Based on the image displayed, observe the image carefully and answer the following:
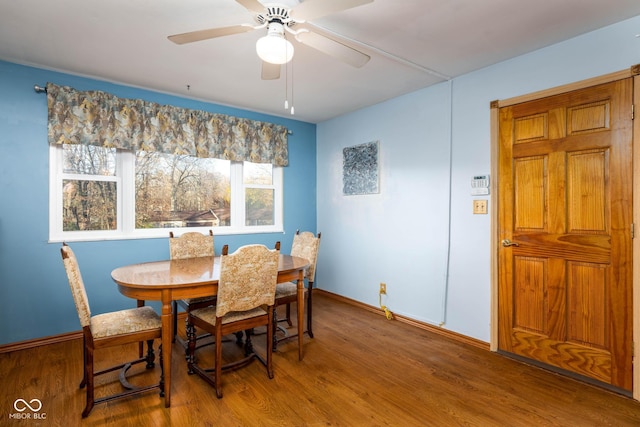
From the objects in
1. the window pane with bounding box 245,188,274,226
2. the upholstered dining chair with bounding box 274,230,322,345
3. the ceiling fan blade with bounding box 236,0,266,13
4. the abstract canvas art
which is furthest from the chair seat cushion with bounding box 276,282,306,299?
the ceiling fan blade with bounding box 236,0,266,13

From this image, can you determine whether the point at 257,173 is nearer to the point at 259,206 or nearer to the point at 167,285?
the point at 259,206

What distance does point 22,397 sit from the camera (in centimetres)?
217

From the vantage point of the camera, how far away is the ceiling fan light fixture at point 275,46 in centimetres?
179

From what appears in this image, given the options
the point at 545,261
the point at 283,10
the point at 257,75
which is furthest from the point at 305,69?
the point at 545,261

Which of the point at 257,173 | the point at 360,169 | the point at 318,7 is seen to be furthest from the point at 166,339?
the point at 360,169

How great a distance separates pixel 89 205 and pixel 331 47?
9.25ft

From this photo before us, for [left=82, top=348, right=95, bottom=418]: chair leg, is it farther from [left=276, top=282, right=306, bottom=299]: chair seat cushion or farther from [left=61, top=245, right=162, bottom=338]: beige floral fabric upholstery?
[left=276, top=282, right=306, bottom=299]: chair seat cushion

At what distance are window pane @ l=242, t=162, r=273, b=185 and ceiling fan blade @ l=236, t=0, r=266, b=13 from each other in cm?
272

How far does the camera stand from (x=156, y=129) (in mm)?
3514

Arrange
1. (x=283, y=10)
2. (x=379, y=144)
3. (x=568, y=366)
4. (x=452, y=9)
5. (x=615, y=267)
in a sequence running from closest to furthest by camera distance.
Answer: (x=283, y=10), (x=452, y=9), (x=615, y=267), (x=568, y=366), (x=379, y=144)

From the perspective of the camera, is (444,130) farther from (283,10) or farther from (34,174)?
(34,174)

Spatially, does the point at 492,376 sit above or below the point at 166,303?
below

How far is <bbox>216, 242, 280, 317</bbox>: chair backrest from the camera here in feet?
7.00

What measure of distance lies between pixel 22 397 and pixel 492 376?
3.24 metres
